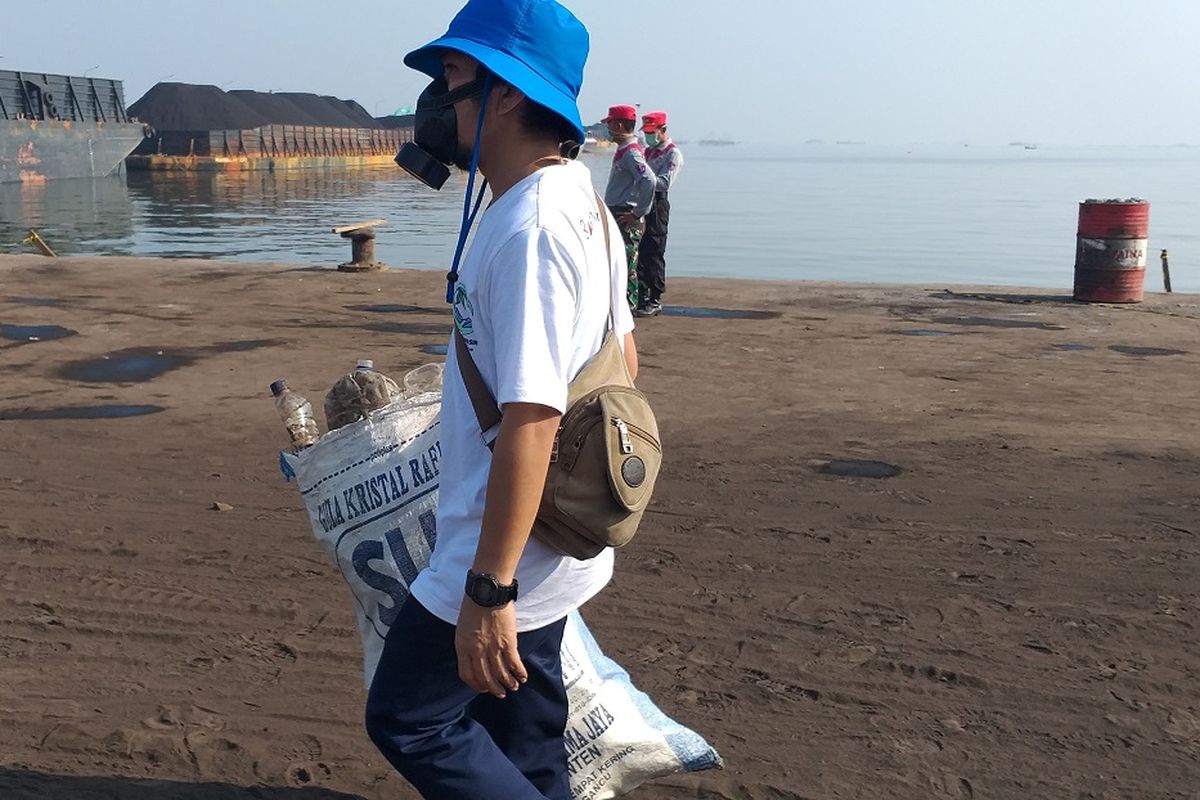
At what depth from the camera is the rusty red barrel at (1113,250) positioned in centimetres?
1376

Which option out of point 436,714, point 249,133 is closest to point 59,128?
point 249,133

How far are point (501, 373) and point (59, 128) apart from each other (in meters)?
67.3

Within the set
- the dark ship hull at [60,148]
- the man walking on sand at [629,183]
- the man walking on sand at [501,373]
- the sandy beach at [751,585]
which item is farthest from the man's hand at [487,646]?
the dark ship hull at [60,148]

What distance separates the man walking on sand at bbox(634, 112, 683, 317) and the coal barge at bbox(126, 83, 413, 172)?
58.8 m

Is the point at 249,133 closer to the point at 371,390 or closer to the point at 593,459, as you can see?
the point at 371,390

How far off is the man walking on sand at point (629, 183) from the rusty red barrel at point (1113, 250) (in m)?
5.11

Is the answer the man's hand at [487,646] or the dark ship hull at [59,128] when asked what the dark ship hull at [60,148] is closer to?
the dark ship hull at [59,128]

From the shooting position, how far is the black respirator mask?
2.39 metres

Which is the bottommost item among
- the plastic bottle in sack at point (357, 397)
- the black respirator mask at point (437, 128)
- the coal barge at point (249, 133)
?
the plastic bottle in sack at point (357, 397)

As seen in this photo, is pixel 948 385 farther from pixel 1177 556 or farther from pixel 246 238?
pixel 246 238

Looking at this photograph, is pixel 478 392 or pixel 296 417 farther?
pixel 296 417

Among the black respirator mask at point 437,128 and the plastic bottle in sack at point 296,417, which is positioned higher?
the black respirator mask at point 437,128

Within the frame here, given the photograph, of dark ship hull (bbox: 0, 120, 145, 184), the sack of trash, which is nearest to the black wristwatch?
the sack of trash

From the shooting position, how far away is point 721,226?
40.6m
